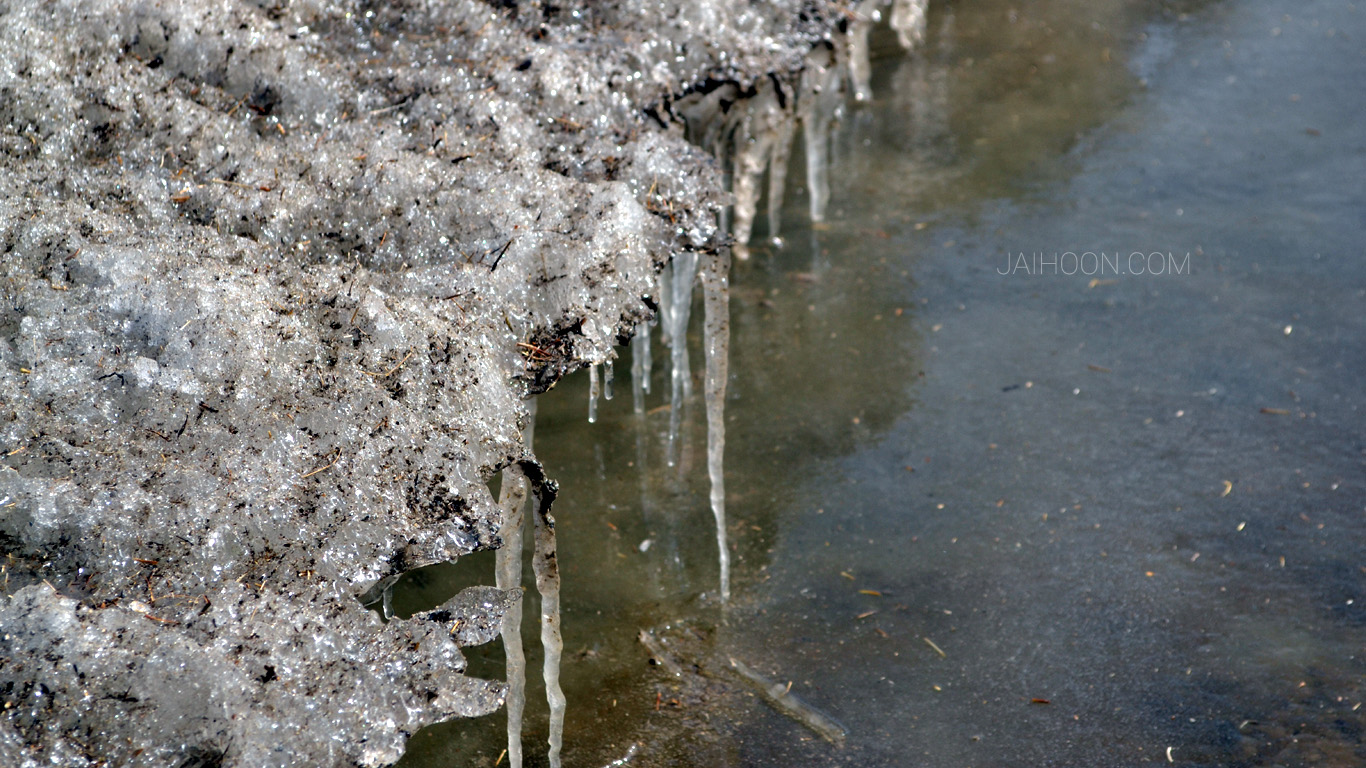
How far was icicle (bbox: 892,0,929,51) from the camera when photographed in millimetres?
6871

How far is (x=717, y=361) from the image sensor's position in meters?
3.29

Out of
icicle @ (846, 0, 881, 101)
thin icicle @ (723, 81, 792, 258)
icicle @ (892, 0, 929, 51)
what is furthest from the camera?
icicle @ (892, 0, 929, 51)

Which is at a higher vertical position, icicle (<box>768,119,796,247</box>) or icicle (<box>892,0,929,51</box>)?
icicle (<box>892,0,929,51</box>)

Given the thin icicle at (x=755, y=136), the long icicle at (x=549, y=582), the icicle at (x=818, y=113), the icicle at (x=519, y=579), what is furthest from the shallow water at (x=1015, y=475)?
the thin icicle at (x=755, y=136)

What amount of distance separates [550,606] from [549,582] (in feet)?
0.34

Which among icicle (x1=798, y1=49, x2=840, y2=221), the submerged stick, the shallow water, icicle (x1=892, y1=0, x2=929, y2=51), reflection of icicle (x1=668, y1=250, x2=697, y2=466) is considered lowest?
the submerged stick

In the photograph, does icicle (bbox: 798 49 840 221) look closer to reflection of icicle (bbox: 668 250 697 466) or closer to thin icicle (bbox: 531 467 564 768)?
reflection of icicle (bbox: 668 250 697 466)

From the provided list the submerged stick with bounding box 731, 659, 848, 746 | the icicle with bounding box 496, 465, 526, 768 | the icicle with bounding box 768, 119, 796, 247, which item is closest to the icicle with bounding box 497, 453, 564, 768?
the icicle with bounding box 496, 465, 526, 768

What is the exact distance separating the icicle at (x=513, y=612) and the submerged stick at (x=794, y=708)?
871 mm

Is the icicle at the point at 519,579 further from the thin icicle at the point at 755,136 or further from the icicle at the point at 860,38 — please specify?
the icicle at the point at 860,38

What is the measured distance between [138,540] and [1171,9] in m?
8.00

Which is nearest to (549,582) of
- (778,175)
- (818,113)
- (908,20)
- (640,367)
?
(640,367)

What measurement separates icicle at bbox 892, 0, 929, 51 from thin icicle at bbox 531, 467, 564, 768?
544cm

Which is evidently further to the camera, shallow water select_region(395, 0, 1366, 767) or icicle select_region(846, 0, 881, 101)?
icicle select_region(846, 0, 881, 101)
